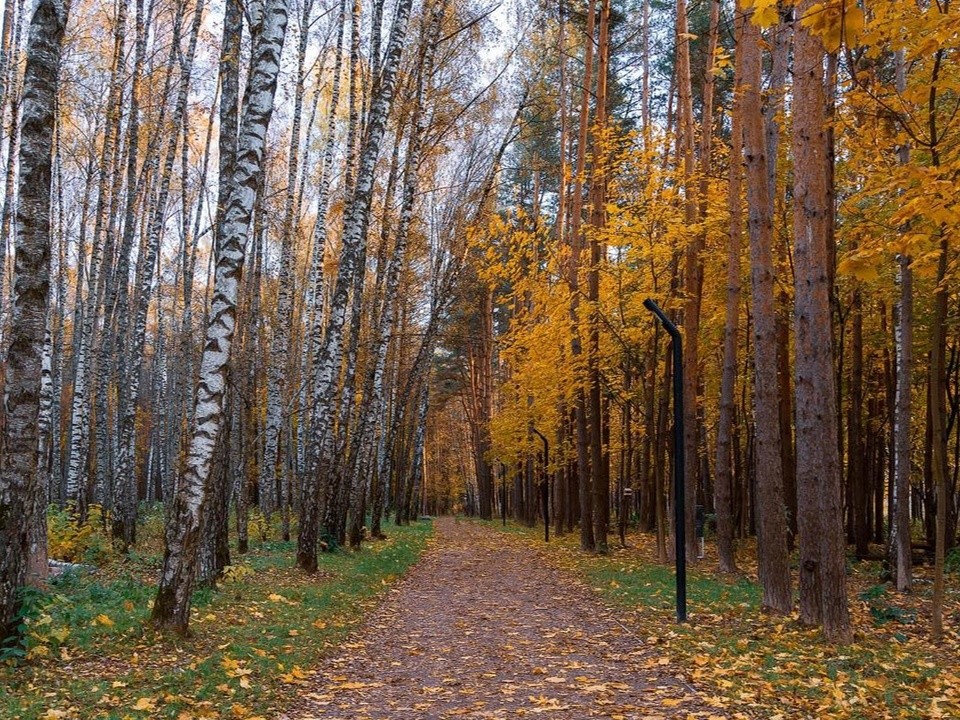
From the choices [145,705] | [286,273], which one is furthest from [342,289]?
[145,705]

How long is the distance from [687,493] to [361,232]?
8.27m

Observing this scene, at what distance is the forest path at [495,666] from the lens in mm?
5270

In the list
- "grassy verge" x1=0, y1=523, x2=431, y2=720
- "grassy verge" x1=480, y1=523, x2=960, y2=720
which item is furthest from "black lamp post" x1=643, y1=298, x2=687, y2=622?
"grassy verge" x1=0, y1=523, x2=431, y2=720

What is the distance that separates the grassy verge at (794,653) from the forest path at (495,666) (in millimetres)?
322

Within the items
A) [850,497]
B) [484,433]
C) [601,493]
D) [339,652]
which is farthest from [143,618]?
[484,433]

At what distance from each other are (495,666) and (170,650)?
9.41 feet

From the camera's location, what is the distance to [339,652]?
709 cm

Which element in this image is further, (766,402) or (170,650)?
(766,402)

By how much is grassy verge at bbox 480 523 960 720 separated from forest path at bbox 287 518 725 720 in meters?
0.32

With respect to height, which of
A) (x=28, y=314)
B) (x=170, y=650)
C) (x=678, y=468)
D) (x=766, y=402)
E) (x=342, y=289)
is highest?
(x=342, y=289)

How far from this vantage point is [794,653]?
6.58 meters

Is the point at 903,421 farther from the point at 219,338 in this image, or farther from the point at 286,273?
the point at 286,273

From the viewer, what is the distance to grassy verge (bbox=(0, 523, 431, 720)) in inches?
183

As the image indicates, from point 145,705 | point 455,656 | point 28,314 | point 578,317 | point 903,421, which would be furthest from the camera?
point 578,317
